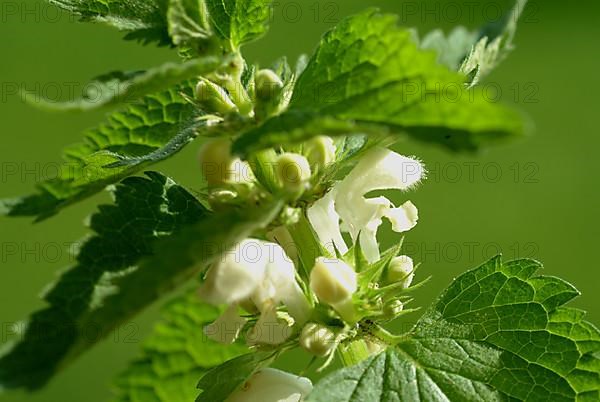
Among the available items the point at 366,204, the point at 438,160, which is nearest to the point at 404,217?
the point at 366,204

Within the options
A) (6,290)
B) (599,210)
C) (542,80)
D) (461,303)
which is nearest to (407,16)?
(542,80)

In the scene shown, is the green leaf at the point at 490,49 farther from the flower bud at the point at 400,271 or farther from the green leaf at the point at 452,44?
the flower bud at the point at 400,271

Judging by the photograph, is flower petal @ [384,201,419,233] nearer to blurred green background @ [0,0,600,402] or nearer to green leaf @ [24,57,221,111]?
green leaf @ [24,57,221,111]

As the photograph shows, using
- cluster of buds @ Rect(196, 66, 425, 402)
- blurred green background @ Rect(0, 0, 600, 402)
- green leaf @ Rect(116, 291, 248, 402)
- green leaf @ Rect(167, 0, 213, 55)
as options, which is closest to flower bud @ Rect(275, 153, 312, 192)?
cluster of buds @ Rect(196, 66, 425, 402)

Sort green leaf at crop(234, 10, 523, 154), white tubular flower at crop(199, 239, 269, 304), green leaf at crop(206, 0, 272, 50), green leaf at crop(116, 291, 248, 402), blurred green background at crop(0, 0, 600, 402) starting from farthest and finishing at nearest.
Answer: blurred green background at crop(0, 0, 600, 402), green leaf at crop(116, 291, 248, 402), green leaf at crop(206, 0, 272, 50), white tubular flower at crop(199, 239, 269, 304), green leaf at crop(234, 10, 523, 154)

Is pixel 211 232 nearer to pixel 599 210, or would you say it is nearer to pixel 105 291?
pixel 105 291
